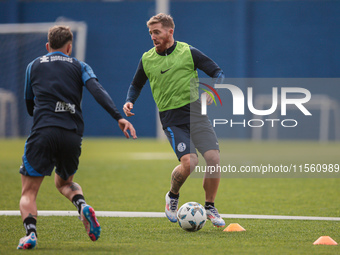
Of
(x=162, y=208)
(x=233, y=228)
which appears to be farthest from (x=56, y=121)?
(x=162, y=208)

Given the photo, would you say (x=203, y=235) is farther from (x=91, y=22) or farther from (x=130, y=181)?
(x=91, y=22)

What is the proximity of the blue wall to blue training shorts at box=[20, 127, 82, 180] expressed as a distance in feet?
70.7

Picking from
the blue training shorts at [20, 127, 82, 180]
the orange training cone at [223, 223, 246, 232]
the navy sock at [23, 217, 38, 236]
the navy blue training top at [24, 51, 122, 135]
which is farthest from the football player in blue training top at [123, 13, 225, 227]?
the navy sock at [23, 217, 38, 236]

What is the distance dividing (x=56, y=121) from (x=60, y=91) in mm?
251

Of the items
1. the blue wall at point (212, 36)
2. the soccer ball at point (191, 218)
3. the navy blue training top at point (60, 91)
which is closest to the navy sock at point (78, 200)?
the navy blue training top at point (60, 91)

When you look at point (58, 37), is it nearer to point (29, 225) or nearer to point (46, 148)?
point (46, 148)

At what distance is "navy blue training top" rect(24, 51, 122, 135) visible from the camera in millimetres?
4914

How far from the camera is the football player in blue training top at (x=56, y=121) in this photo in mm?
4844

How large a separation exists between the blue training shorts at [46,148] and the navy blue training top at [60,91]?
2.3 inches

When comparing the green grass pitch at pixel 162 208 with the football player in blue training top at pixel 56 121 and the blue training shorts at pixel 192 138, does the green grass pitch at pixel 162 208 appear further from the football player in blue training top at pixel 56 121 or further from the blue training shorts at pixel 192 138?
the blue training shorts at pixel 192 138

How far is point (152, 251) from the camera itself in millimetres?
4688

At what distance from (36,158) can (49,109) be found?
0.41m

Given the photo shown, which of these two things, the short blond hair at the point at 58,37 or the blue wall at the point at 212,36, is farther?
the blue wall at the point at 212,36

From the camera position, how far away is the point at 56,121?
4891 mm
